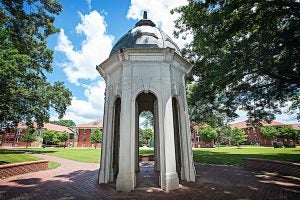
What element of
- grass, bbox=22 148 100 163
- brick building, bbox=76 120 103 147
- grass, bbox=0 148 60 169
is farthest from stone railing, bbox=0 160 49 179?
brick building, bbox=76 120 103 147

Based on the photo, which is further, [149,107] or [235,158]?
[235,158]

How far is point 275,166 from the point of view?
36.4ft

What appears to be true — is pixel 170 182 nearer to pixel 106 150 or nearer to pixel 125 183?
pixel 125 183

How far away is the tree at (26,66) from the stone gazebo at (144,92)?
169 inches

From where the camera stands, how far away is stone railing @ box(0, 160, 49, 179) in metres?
9.54

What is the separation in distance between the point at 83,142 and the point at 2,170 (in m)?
61.9

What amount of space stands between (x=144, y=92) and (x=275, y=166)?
9232 mm

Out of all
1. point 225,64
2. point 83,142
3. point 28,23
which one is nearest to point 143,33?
point 225,64

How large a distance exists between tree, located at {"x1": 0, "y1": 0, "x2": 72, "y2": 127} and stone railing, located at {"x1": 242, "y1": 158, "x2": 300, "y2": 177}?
49.7ft

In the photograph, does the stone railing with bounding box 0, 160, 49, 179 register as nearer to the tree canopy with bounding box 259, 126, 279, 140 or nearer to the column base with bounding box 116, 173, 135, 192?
the column base with bounding box 116, 173, 135, 192

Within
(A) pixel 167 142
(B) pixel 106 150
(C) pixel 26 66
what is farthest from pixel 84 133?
(A) pixel 167 142

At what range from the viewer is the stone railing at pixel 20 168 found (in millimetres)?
9539

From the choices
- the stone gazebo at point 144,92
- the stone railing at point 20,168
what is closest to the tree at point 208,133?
the stone gazebo at point 144,92

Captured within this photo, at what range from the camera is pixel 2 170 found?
30.9 ft
